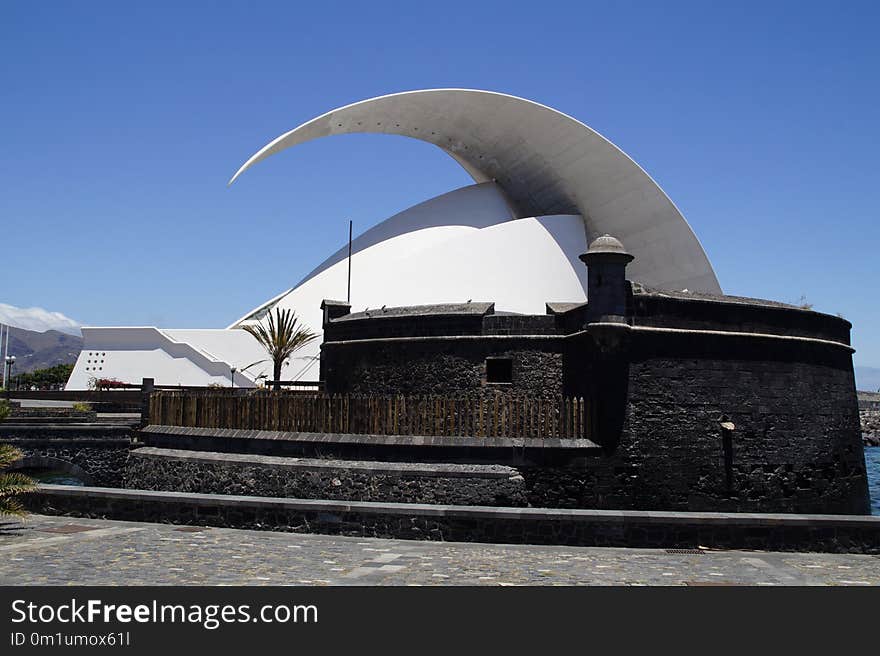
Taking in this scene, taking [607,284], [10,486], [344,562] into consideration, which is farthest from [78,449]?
[344,562]

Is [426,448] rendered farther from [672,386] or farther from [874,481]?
[874,481]

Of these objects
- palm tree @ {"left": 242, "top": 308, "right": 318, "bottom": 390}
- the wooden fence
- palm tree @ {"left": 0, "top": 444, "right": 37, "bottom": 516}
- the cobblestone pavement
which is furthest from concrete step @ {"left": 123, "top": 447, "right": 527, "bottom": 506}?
palm tree @ {"left": 242, "top": 308, "right": 318, "bottom": 390}

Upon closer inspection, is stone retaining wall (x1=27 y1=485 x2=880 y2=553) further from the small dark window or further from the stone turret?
the small dark window

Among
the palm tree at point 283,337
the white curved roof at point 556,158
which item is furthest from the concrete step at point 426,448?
the white curved roof at point 556,158

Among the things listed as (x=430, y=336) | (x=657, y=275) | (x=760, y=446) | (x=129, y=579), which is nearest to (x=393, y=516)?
(x=129, y=579)

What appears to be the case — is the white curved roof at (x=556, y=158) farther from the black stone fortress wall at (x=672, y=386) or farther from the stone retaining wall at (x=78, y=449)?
the black stone fortress wall at (x=672, y=386)

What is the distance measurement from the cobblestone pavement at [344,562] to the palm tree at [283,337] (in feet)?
64.5

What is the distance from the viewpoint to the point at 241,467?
14.2 m

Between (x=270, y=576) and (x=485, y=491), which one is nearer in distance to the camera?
(x=270, y=576)

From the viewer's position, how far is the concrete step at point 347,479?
41.7 ft

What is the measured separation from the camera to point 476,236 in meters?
34.9

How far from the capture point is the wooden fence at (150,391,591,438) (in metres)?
13.1
